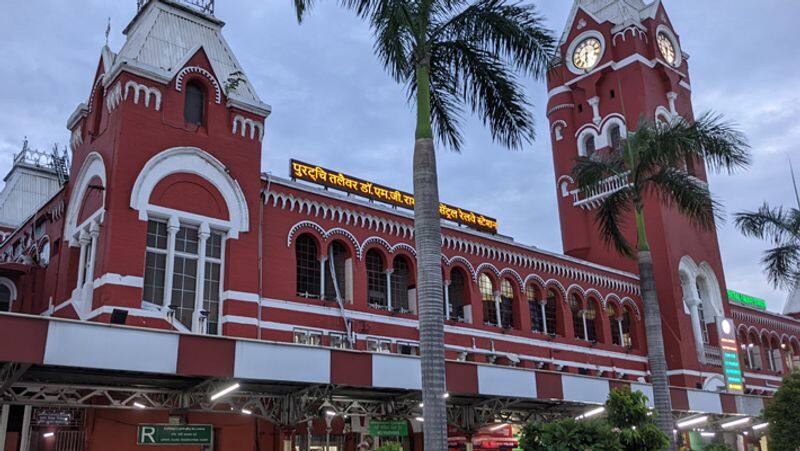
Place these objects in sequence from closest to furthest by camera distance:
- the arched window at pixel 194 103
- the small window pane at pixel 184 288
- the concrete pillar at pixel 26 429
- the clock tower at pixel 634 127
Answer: the concrete pillar at pixel 26 429
the small window pane at pixel 184 288
the arched window at pixel 194 103
the clock tower at pixel 634 127

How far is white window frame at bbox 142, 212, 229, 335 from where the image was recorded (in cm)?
2462

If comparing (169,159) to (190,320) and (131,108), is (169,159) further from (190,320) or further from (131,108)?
(190,320)

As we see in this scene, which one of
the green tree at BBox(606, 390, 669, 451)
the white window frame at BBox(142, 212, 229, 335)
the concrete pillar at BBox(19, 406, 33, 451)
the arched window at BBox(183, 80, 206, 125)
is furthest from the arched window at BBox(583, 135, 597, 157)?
the concrete pillar at BBox(19, 406, 33, 451)

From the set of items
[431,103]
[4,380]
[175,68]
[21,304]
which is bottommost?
[4,380]

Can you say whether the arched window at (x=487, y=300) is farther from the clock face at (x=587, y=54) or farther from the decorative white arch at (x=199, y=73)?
the clock face at (x=587, y=54)

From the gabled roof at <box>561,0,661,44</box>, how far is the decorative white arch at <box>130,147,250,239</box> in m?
31.6

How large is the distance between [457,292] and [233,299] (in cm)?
1280

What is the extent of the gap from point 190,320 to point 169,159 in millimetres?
5557

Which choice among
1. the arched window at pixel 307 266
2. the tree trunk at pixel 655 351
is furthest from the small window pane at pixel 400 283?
the tree trunk at pixel 655 351

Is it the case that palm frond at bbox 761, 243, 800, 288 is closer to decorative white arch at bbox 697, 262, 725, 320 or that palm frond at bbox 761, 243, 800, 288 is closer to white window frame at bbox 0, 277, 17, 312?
decorative white arch at bbox 697, 262, 725, 320

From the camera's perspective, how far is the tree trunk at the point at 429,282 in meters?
15.2

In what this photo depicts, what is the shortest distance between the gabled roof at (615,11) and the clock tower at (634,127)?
7 cm

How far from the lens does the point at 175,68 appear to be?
1051 inches

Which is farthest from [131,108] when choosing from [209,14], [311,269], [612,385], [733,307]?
[733,307]
